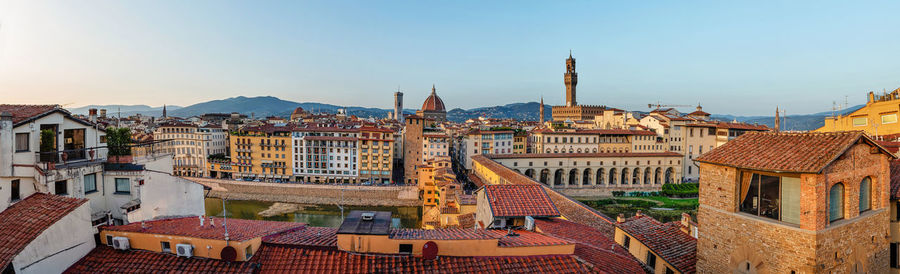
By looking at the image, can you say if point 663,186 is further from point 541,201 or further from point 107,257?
point 107,257

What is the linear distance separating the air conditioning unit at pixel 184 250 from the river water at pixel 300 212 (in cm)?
2864

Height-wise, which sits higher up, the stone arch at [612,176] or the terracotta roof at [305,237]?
the terracotta roof at [305,237]

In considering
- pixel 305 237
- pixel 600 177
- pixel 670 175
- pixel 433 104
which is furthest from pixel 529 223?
pixel 433 104

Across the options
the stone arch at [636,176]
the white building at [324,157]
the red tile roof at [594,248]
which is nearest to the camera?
the red tile roof at [594,248]

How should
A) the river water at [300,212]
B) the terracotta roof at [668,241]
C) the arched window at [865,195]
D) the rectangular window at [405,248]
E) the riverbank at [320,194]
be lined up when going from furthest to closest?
the riverbank at [320,194]
the river water at [300,212]
the terracotta roof at [668,241]
the arched window at [865,195]
the rectangular window at [405,248]

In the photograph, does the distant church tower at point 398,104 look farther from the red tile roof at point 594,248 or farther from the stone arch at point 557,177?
the red tile roof at point 594,248

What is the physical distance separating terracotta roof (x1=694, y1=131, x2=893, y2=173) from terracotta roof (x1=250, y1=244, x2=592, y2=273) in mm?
3226

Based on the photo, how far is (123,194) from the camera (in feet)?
30.6

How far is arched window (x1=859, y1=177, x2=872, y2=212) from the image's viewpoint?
22.9 feet

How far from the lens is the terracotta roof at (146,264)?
650 centimetres

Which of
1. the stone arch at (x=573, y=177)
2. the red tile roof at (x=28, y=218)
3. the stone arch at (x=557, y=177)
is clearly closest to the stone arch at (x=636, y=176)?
the stone arch at (x=573, y=177)

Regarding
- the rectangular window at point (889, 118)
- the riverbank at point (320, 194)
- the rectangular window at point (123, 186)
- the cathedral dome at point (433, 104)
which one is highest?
the cathedral dome at point (433, 104)

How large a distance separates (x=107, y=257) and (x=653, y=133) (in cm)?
5508

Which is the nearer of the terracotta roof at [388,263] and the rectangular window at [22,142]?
the terracotta roof at [388,263]
